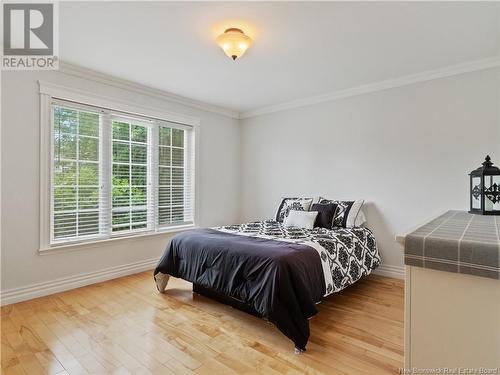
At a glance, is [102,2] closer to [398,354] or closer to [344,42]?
[344,42]

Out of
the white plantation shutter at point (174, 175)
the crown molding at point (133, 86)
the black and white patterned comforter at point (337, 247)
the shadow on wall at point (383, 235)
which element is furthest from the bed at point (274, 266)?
the crown molding at point (133, 86)

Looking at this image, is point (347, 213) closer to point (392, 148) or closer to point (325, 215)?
point (325, 215)

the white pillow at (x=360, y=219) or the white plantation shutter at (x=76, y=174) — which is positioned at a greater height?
the white plantation shutter at (x=76, y=174)

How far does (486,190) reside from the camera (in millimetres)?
2172

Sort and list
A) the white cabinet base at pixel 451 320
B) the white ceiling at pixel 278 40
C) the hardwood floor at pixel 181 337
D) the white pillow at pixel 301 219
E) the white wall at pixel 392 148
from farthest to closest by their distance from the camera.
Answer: the white pillow at pixel 301 219 < the white wall at pixel 392 148 < the white ceiling at pixel 278 40 < the hardwood floor at pixel 181 337 < the white cabinet base at pixel 451 320

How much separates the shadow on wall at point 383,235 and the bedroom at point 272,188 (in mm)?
19

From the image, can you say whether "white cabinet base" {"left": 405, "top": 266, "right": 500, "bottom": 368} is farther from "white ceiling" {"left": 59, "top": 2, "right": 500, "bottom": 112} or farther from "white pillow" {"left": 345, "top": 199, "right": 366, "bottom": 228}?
"white pillow" {"left": 345, "top": 199, "right": 366, "bottom": 228}

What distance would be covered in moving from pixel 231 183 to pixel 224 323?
2965 mm

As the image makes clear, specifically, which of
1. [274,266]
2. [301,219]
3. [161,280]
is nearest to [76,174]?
[161,280]

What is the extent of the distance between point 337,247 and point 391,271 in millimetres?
1336

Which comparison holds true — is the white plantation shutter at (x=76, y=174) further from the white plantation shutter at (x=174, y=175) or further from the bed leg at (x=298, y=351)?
the bed leg at (x=298, y=351)

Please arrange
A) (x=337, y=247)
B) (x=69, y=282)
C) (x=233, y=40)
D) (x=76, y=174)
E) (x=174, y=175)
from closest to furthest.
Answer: (x=233, y=40) → (x=337, y=247) → (x=69, y=282) → (x=76, y=174) → (x=174, y=175)

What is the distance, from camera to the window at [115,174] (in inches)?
122

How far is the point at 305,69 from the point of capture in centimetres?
317
